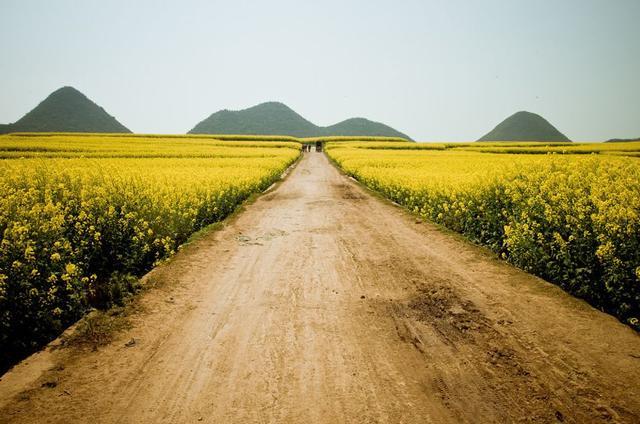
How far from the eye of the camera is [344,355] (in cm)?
426

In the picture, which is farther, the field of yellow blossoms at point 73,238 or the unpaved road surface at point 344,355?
the field of yellow blossoms at point 73,238

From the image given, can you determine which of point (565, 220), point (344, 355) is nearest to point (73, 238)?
point (344, 355)

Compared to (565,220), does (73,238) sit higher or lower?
lower

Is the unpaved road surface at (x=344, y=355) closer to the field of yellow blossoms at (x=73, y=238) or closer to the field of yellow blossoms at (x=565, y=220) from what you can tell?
the field of yellow blossoms at (x=565, y=220)

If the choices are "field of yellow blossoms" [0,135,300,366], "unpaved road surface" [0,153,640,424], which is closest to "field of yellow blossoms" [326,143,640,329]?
"unpaved road surface" [0,153,640,424]

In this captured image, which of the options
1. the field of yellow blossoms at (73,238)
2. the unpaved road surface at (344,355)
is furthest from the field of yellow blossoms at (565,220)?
the field of yellow blossoms at (73,238)

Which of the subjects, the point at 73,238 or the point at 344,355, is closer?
the point at 344,355

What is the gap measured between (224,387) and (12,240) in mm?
4210

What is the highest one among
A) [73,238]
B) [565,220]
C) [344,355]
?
[565,220]

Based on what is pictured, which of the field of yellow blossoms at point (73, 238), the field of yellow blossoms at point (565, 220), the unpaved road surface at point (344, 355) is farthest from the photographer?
the field of yellow blossoms at point (565, 220)

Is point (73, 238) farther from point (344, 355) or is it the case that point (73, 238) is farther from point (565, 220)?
point (565, 220)

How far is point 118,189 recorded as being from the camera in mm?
8914

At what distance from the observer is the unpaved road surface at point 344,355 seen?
133 inches

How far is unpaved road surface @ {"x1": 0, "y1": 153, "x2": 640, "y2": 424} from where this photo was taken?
338 cm
